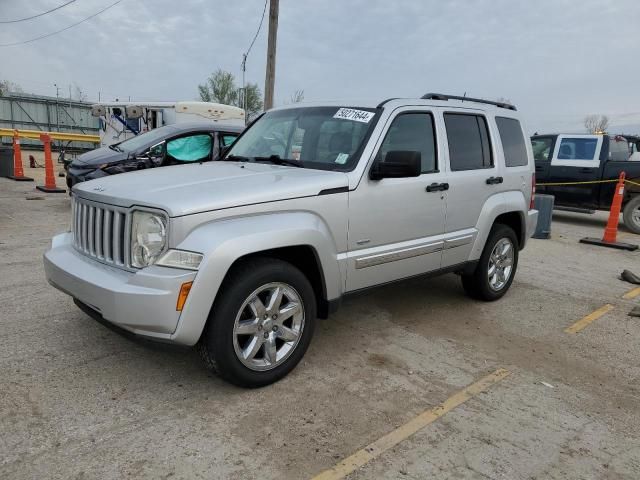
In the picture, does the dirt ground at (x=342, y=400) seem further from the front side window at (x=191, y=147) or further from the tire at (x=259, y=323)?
the front side window at (x=191, y=147)

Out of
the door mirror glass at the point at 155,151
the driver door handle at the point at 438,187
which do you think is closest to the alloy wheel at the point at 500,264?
the driver door handle at the point at 438,187

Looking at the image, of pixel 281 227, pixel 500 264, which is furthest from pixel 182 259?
pixel 500 264

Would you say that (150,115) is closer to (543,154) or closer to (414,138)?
(543,154)

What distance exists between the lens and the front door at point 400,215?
11.8 feet

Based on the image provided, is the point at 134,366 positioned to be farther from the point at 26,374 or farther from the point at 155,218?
the point at 155,218

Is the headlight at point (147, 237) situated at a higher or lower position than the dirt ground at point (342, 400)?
higher

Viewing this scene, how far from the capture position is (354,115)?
12.7 feet

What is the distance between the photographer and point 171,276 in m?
2.69

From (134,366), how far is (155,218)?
1.21m

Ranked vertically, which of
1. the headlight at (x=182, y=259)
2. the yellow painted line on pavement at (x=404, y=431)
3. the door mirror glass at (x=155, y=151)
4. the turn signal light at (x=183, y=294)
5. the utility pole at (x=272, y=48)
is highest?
the utility pole at (x=272, y=48)

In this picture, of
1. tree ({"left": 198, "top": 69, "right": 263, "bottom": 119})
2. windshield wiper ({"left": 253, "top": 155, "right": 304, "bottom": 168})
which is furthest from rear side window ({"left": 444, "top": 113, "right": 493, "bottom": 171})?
tree ({"left": 198, "top": 69, "right": 263, "bottom": 119})

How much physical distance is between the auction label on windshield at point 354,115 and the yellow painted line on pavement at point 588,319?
2.71 metres

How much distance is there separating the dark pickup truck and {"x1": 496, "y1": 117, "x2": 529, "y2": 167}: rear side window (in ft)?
21.1

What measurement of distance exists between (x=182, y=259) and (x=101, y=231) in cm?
75
